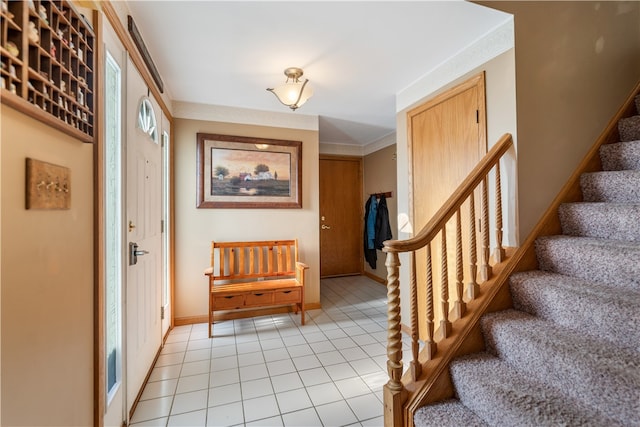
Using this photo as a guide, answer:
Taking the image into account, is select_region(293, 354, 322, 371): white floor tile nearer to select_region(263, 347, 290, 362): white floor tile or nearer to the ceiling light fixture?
select_region(263, 347, 290, 362): white floor tile

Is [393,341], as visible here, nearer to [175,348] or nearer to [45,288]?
[45,288]

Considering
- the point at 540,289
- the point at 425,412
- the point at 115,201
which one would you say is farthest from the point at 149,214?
the point at 540,289

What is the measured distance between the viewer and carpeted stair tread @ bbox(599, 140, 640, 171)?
1.73 meters

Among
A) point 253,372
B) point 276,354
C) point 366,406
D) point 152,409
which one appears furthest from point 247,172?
point 366,406

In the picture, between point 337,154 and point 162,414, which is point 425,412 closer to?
point 162,414

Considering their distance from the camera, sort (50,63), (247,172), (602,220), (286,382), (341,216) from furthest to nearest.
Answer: (341,216), (247,172), (286,382), (602,220), (50,63)

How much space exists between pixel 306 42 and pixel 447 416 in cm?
226

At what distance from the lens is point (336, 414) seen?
1659 mm

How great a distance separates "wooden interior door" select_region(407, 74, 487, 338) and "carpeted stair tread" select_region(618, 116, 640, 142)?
0.94 m

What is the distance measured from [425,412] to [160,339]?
2153 mm

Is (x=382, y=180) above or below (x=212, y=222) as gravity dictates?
above

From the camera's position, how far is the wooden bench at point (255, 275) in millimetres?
2756

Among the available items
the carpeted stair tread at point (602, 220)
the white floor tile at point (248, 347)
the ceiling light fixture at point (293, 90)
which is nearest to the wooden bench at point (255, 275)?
the white floor tile at point (248, 347)

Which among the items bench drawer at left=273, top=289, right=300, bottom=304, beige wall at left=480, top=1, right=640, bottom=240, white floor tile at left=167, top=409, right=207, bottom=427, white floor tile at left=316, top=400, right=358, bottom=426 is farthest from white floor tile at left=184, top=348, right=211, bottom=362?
beige wall at left=480, top=1, right=640, bottom=240
